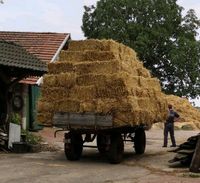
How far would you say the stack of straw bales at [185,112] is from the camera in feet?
125

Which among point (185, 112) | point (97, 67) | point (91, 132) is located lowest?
point (91, 132)

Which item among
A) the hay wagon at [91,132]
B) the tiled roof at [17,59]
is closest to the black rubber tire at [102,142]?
the hay wagon at [91,132]

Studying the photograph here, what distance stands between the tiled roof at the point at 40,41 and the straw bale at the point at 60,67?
13.7 metres

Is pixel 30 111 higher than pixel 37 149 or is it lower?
higher

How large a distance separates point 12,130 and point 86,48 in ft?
14.4

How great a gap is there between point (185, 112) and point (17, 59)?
22674mm

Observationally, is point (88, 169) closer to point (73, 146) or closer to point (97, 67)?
point (73, 146)

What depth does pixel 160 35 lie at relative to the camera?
48.7 metres

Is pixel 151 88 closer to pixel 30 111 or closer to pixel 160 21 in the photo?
pixel 30 111

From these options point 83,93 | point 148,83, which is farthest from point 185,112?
point 83,93

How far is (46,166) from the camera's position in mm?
14484

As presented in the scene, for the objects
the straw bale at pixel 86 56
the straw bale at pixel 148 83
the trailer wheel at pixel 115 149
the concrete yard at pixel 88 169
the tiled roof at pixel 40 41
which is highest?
the tiled roof at pixel 40 41

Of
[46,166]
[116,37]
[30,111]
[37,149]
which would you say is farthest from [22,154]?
[116,37]

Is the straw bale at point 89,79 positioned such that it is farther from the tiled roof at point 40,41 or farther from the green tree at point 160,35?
the green tree at point 160,35
